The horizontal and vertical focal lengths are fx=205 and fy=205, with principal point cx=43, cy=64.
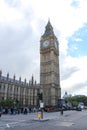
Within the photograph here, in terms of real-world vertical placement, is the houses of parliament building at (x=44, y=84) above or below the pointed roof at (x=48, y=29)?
below

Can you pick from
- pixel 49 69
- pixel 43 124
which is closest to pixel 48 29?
pixel 49 69

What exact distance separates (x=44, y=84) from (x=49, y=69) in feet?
25.7

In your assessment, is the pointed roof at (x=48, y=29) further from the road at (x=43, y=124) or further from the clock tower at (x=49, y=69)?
the road at (x=43, y=124)

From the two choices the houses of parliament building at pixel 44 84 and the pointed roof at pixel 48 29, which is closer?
the houses of parliament building at pixel 44 84

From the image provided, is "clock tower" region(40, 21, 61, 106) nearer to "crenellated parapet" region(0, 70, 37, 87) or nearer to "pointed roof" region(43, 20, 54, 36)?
"pointed roof" region(43, 20, 54, 36)

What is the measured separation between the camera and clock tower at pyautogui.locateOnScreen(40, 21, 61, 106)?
97312 millimetres

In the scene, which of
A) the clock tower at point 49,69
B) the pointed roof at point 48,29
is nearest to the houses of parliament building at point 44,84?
the clock tower at point 49,69

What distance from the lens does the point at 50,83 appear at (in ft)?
323

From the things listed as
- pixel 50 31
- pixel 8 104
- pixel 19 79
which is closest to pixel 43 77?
pixel 19 79

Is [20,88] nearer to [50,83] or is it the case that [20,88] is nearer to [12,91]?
[12,91]

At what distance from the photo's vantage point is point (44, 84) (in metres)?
101

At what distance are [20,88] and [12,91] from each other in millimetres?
5202

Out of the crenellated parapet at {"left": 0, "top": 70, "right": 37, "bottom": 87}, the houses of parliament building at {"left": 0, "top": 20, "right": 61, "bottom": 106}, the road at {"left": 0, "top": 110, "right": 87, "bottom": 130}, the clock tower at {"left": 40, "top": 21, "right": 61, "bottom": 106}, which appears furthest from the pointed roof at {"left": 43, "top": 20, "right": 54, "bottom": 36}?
the road at {"left": 0, "top": 110, "right": 87, "bottom": 130}

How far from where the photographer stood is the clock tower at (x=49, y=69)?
97.3 m
